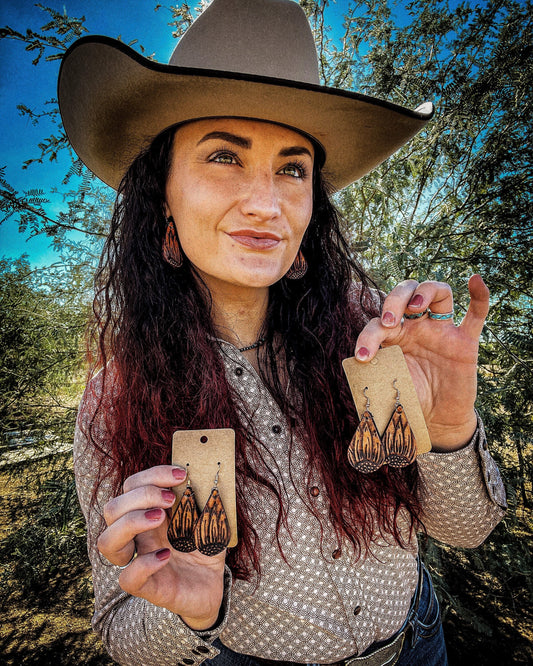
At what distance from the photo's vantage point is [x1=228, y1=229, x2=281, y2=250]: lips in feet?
3.79

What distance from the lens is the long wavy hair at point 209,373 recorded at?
1.21 meters

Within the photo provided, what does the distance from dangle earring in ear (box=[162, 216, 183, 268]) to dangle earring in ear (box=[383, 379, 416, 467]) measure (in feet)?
2.97

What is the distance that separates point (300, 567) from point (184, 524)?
48 cm

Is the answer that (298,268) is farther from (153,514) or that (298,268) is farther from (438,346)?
(153,514)

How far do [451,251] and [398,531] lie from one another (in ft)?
6.53

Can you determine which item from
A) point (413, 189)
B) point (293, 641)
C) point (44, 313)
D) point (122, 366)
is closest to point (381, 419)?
point (293, 641)

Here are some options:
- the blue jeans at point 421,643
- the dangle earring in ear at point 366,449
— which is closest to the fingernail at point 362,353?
the dangle earring in ear at point 366,449

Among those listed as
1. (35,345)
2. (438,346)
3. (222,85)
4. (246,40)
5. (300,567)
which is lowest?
(300,567)

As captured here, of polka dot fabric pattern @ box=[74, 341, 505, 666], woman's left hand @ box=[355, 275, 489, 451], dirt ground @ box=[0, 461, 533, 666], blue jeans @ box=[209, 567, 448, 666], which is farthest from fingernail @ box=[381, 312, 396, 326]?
dirt ground @ box=[0, 461, 533, 666]

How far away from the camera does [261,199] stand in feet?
3.76

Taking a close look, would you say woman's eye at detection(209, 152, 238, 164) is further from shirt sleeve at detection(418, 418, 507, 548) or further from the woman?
shirt sleeve at detection(418, 418, 507, 548)

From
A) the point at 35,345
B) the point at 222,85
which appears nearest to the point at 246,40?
the point at 222,85

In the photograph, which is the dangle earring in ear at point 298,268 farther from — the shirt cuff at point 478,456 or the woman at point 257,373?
the shirt cuff at point 478,456

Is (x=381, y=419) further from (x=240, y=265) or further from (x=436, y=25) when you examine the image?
(x=436, y=25)
